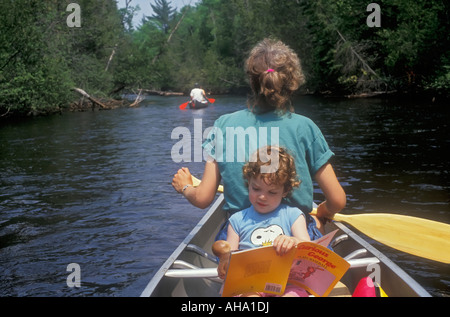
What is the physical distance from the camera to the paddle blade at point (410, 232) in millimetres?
3877

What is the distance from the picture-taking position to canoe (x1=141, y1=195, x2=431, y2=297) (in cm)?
287

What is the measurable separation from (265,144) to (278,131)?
11 centimetres

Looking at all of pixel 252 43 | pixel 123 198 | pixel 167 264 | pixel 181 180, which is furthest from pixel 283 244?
pixel 252 43

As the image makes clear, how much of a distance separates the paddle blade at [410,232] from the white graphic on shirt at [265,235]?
4.20 feet

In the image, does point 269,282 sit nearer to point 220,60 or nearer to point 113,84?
point 113,84

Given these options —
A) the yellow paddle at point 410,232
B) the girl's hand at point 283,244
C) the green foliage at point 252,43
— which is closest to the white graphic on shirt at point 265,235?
the girl's hand at point 283,244

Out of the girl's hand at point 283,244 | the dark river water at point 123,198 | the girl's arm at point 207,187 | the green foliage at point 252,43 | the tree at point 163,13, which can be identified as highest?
the tree at point 163,13

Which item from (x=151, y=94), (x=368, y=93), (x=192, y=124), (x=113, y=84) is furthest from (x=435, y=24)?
(x=151, y=94)

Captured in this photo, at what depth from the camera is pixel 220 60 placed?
191 ft

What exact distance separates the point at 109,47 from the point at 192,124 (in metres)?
17.4

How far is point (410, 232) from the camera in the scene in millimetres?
4020

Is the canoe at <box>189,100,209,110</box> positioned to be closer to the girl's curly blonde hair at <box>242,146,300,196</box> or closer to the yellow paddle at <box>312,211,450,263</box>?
the yellow paddle at <box>312,211,450,263</box>

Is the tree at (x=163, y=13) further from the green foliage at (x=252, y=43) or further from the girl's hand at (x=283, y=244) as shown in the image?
the girl's hand at (x=283, y=244)

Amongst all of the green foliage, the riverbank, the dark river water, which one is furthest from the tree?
the dark river water
